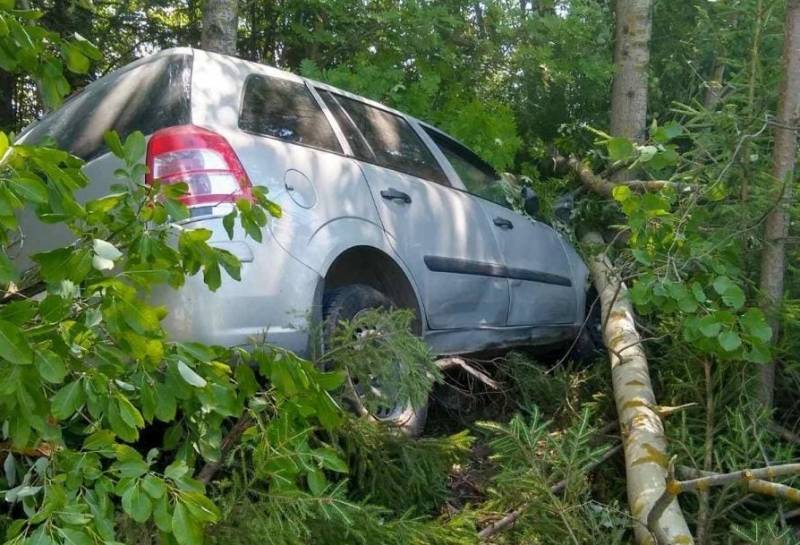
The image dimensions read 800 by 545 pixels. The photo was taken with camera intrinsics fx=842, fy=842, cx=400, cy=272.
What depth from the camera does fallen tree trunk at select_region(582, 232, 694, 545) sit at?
302cm

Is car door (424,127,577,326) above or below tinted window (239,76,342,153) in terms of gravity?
below

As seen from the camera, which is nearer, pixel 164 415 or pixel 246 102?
pixel 164 415

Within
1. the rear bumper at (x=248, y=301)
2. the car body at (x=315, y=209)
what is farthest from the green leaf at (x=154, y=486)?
the car body at (x=315, y=209)

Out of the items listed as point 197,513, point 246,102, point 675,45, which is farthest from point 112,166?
point 675,45

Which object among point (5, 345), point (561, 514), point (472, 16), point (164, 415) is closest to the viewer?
point (5, 345)

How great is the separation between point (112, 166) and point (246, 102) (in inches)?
26.0

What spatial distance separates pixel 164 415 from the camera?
208 centimetres

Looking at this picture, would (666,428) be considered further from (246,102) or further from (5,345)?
(5,345)

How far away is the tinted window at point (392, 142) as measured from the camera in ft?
14.3

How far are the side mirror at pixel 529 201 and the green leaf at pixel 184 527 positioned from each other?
3.99m

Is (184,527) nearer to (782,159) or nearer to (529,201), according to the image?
(782,159)

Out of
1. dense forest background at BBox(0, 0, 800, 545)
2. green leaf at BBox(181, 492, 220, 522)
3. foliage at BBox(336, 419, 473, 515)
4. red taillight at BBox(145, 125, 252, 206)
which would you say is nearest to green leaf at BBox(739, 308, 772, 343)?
dense forest background at BBox(0, 0, 800, 545)

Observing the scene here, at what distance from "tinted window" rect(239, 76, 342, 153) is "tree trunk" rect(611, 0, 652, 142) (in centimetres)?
350

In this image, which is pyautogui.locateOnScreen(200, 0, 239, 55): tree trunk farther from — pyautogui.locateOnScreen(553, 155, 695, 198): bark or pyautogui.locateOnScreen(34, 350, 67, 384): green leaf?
pyautogui.locateOnScreen(34, 350, 67, 384): green leaf
